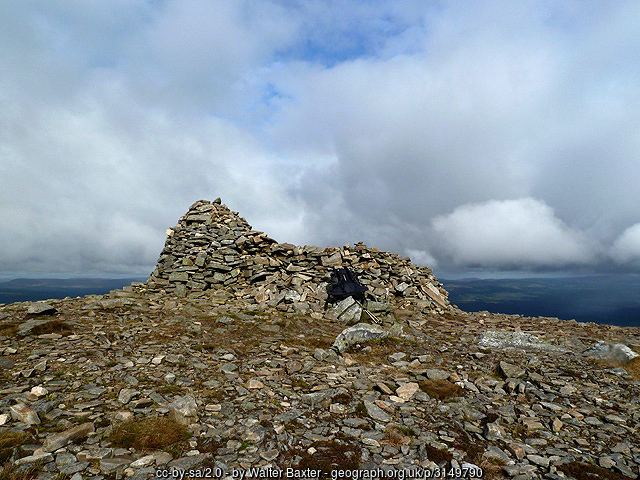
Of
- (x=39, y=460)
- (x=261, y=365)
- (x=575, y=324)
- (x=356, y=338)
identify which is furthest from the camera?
(x=575, y=324)

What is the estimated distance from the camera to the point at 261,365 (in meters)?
9.25

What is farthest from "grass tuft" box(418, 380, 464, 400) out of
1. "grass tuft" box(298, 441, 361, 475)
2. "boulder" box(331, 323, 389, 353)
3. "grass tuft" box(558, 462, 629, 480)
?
"boulder" box(331, 323, 389, 353)

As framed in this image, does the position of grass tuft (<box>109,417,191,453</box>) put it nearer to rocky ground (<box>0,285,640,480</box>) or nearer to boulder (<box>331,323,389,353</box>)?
rocky ground (<box>0,285,640,480</box>)

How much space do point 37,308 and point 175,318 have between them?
5.63m

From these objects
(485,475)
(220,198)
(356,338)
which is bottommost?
(485,475)

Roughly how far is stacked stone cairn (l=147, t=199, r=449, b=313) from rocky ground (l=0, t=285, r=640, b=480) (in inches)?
279

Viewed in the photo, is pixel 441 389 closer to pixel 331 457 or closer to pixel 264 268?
pixel 331 457

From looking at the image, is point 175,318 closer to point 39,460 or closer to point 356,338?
point 356,338

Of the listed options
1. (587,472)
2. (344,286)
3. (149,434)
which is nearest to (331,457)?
(149,434)

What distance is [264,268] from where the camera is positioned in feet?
69.8

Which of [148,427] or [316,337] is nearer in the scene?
[148,427]

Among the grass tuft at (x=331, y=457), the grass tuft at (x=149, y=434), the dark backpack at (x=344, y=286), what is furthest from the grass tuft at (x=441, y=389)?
the dark backpack at (x=344, y=286)

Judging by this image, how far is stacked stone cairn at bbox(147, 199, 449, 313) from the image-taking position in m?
20.3

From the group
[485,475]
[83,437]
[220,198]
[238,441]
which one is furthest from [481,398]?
[220,198]
